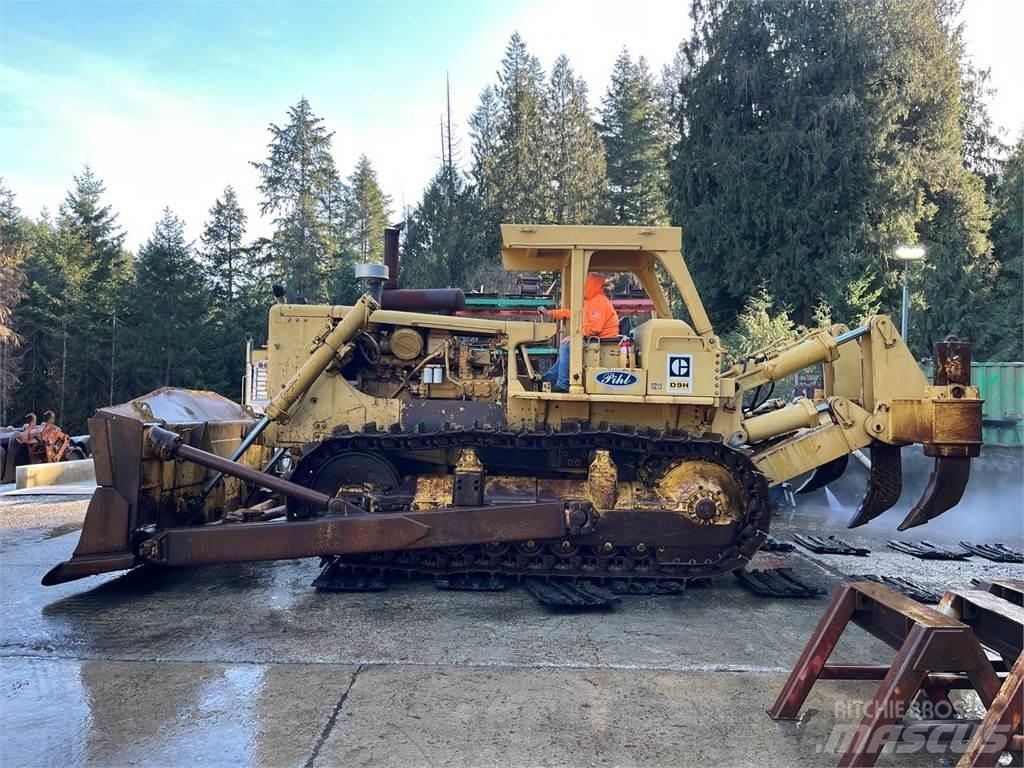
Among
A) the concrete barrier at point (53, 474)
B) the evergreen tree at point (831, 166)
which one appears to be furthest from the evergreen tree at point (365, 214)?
the concrete barrier at point (53, 474)

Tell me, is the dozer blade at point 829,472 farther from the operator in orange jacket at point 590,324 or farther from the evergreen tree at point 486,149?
the evergreen tree at point 486,149

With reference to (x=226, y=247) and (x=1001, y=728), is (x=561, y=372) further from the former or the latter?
(x=226, y=247)

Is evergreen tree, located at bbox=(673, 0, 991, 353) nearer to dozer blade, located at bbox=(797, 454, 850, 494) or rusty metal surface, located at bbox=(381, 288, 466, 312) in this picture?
dozer blade, located at bbox=(797, 454, 850, 494)

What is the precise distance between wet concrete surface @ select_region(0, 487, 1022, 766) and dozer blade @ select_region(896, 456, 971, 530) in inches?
37.1

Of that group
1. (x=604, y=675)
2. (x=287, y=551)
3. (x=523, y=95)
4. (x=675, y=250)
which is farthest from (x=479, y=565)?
(x=523, y=95)

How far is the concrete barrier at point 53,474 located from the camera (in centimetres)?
1224

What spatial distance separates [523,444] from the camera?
5.64m

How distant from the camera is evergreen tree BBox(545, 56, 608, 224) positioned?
3388 centimetres

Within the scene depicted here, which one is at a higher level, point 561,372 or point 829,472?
point 561,372

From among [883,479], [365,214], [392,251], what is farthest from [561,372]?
[365,214]

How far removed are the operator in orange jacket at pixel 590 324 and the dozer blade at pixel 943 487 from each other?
269 cm

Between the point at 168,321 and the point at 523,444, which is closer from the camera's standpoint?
the point at 523,444

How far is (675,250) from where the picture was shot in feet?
19.3

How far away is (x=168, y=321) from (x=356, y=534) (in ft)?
121
